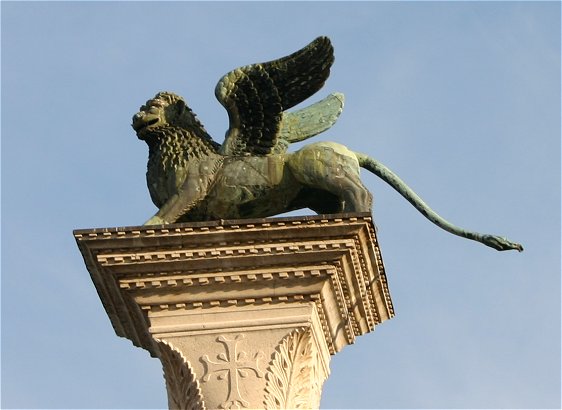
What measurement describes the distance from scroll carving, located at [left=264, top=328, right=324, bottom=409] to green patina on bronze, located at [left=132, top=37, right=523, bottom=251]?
5.57 feet

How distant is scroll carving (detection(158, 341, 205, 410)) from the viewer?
22312 millimetres

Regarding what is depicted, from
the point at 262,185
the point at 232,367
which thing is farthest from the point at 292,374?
the point at 262,185

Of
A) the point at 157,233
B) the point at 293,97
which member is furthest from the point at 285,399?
the point at 293,97

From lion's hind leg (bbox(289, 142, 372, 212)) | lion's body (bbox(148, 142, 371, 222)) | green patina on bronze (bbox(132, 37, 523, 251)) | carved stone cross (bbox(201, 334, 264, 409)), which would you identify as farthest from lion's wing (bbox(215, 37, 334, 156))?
carved stone cross (bbox(201, 334, 264, 409))

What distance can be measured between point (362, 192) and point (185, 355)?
276 centimetres

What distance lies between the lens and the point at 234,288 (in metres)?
22.5

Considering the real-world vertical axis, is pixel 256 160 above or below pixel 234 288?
above

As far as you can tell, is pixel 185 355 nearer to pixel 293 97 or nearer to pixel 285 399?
pixel 285 399

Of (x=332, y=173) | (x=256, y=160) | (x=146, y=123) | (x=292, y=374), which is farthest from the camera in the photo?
(x=146, y=123)

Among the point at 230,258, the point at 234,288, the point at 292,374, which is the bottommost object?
the point at 292,374

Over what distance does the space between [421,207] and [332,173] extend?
4.08ft

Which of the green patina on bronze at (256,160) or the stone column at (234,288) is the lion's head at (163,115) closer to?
the green patina on bronze at (256,160)

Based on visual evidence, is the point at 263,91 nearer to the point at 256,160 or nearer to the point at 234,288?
the point at 256,160

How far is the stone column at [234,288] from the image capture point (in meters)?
22.4
